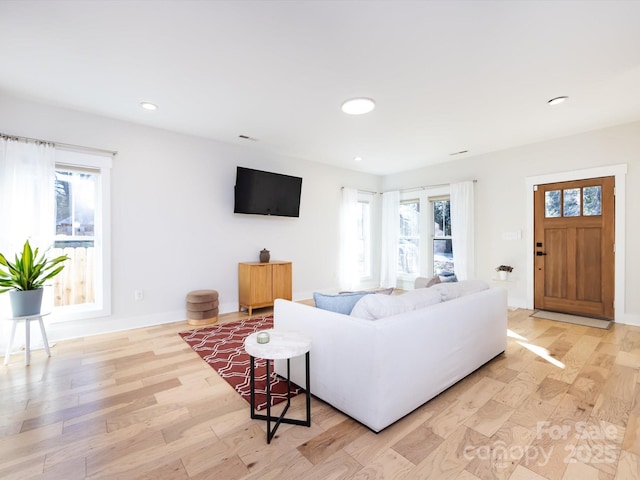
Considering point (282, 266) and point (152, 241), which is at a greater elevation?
point (152, 241)

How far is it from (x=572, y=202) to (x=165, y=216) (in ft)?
18.1

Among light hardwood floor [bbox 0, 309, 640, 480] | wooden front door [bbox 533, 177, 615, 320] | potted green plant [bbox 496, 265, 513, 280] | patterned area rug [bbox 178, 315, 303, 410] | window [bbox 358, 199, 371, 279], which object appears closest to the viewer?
light hardwood floor [bbox 0, 309, 640, 480]

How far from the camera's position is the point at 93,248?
3547 mm

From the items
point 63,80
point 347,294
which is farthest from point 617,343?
point 63,80

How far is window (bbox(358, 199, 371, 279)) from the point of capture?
21.2 ft

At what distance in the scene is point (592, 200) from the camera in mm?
4027

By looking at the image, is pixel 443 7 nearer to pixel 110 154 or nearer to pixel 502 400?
pixel 502 400

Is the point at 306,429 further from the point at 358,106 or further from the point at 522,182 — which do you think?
the point at 522,182

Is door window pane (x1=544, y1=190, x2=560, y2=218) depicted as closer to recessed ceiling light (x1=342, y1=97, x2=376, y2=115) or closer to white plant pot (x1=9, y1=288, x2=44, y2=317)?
recessed ceiling light (x1=342, y1=97, x2=376, y2=115)

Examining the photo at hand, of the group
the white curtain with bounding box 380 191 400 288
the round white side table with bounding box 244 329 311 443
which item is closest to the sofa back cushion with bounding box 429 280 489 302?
the round white side table with bounding box 244 329 311 443

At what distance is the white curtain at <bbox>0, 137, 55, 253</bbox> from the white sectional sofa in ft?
8.70

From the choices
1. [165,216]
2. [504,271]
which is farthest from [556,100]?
[165,216]

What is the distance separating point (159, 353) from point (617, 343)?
4.63 meters

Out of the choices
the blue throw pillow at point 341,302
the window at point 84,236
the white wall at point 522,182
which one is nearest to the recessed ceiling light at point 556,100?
the white wall at point 522,182
